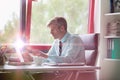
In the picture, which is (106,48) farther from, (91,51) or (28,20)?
(28,20)

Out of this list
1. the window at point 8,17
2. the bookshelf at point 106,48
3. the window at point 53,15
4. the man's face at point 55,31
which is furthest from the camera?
the window at point 53,15

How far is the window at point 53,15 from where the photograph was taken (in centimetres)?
466

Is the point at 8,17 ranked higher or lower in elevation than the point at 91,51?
higher

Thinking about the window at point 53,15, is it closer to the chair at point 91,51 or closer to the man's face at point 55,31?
the chair at point 91,51

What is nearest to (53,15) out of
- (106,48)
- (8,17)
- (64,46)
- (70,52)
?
(8,17)

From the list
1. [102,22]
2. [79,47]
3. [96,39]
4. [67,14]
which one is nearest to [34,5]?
[67,14]

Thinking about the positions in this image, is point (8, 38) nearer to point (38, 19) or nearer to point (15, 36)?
point (15, 36)

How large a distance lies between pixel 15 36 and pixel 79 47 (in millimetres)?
1914

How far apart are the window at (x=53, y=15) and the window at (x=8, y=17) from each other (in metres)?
0.28

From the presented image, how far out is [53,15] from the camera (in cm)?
475

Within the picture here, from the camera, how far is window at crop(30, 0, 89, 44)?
466cm

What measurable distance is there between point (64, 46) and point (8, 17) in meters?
1.71

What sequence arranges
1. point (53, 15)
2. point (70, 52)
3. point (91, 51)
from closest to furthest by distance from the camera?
1. point (70, 52)
2. point (91, 51)
3. point (53, 15)

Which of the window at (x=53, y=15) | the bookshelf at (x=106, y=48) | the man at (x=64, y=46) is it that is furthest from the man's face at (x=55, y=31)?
the window at (x=53, y=15)
